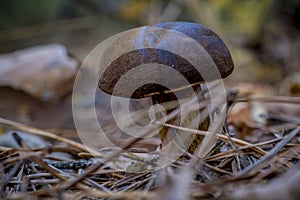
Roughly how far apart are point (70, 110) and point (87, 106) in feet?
0.44

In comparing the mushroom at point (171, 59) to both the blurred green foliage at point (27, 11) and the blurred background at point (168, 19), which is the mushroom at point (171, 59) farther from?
the blurred green foliage at point (27, 11)

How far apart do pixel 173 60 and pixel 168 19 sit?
3.28 meters

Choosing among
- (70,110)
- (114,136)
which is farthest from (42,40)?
(114,136)

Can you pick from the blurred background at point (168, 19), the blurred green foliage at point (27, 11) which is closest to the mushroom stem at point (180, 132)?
the blurred background at point (168, 19)

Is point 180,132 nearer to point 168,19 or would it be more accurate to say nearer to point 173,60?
point 173,60

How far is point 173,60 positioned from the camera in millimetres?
997

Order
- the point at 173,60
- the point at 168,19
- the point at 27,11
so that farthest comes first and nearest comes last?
the point at 27,11 < the point at 168,19 < the point at 173,60

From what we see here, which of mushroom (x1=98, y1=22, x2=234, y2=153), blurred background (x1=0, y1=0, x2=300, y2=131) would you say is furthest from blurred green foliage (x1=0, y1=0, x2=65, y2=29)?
mushroom (x1=98, y1=22, x2=234, y2=153)

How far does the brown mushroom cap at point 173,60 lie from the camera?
1.00 metres

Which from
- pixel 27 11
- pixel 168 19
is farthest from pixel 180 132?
pixel 27 11

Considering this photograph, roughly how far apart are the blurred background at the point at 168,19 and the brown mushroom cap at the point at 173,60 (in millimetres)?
2733

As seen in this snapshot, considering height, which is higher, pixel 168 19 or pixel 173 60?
pixel 168 19

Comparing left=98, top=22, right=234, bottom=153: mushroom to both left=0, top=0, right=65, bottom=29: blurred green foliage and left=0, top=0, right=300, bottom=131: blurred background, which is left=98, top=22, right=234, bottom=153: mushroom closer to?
left=0, top=0, right=300, bottom=131: blurred background

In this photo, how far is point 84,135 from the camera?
77.7 inches
